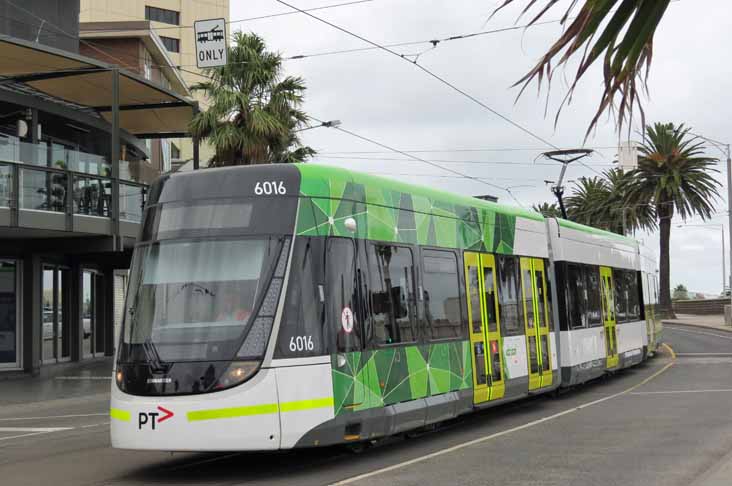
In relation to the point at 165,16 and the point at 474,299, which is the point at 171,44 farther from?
the point at 474,299

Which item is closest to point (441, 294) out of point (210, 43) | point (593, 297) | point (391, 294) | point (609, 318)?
point (391, 294)

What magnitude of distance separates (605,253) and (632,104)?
783 inches

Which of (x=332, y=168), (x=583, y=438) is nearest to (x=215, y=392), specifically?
(x=332, y=168)

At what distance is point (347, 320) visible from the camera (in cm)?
1028

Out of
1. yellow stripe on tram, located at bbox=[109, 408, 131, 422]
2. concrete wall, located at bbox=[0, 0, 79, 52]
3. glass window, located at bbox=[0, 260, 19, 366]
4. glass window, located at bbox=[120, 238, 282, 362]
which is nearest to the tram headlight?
glass window, located at bbox=[120, 238, 282, 362]

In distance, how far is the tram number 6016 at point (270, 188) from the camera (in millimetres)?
10000

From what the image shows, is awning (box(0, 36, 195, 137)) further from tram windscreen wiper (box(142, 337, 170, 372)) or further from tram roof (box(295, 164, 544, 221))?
tram windscreen wiper (box(142, 337, 170, 372))

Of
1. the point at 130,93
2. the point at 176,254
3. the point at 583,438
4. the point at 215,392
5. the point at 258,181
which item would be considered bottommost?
the point at 583,438

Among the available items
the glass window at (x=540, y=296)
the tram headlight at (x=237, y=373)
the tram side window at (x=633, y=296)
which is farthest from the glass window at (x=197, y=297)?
the tram side window at (x=633, y=296)

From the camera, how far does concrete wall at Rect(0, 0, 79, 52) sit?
30.7m

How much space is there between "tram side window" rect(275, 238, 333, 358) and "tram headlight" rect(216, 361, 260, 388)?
289mm

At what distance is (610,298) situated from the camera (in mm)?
21953

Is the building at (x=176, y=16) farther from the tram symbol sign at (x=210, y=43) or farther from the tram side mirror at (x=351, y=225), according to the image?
the tram side mirror at (x=351, y=225)

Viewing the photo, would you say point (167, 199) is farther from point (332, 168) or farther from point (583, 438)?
point (583, 438)
